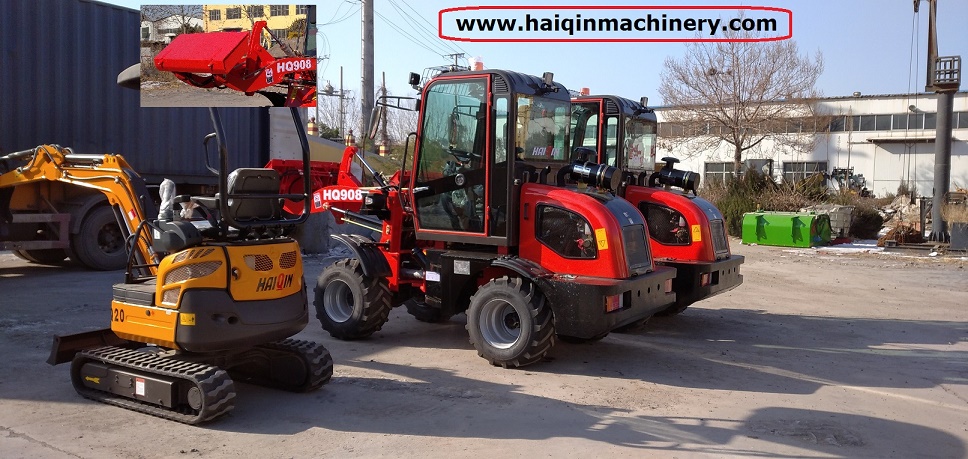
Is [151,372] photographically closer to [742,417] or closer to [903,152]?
[742,417]

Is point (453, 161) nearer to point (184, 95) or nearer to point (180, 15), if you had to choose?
point (184, 95)

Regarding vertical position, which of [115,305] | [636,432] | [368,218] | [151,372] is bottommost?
[636,432]

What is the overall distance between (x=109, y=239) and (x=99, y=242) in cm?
20

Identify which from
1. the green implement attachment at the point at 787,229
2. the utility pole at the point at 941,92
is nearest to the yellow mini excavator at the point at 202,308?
the green implement attachment at the point at 787,229

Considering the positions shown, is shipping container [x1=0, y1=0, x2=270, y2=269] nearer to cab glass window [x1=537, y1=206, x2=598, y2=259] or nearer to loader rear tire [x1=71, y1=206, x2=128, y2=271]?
loader rear tire [x1=71, y1=206, x2=128, y2=271]

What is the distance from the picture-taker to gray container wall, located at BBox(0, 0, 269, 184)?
1199cm

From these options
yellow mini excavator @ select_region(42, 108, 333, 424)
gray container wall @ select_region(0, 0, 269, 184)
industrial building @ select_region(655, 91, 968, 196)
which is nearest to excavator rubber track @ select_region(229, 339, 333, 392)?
yellow mini excavator @ select_region(42, 108, 333, 424)

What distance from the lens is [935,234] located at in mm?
20391

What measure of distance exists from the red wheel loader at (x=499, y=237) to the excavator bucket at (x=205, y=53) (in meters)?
1.54

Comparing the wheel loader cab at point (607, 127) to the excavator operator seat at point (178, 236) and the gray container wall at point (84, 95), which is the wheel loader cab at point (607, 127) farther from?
the gray container wall at point (84, 95)

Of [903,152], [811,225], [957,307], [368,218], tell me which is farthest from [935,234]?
[903,152]

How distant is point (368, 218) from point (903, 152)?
46684 mm

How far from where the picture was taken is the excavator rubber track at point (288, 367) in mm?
6137

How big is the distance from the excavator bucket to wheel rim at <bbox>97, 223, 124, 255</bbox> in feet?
14.7
